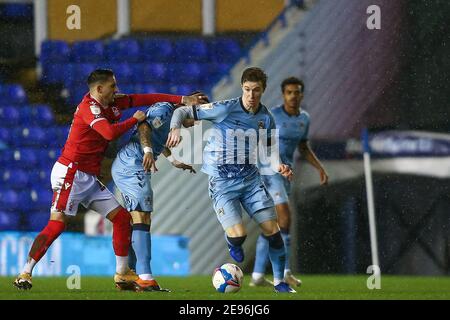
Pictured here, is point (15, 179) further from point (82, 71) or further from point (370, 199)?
point (370, 199)

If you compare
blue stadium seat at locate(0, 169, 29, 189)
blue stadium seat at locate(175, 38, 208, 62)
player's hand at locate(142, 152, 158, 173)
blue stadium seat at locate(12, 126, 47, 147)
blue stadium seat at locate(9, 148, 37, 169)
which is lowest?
blue stadium seat at locate(0, 169, 29, 189)

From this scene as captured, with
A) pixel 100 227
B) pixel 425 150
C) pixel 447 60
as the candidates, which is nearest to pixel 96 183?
pixel 100 227

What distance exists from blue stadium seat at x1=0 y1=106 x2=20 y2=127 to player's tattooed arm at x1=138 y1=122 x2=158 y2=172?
6.18 metres

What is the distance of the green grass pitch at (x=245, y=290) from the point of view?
880 cm

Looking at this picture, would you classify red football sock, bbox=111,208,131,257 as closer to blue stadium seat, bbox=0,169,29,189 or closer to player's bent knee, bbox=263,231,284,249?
player's bent knee, bbox=263,231,284,249

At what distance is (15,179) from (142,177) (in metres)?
5.67

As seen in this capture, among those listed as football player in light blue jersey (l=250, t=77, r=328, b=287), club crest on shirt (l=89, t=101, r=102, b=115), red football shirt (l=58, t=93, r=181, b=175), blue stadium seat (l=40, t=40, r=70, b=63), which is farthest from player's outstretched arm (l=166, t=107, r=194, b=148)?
blue stadium seat (l=40, t=40, r=70, b=63)

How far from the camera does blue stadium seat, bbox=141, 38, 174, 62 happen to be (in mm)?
15211

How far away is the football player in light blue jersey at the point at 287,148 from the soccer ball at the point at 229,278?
4.54 feet

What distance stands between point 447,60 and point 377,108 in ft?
3.05

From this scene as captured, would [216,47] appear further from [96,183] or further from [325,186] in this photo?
[96,183]

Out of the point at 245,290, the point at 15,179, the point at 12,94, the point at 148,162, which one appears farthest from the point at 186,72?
the point at 148,162

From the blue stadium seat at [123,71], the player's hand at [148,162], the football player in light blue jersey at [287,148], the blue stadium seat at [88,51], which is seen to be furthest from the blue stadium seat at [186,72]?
the player's hand at [148,162]

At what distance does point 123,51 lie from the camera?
1523 centimetres
